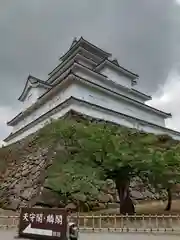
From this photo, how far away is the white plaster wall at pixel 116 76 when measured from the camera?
97.0 feet

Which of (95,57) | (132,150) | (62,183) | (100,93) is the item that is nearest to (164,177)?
(132,150)

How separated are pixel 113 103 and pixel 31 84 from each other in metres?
11.1

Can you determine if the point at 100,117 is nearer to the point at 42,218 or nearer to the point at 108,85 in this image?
the point at 108,85

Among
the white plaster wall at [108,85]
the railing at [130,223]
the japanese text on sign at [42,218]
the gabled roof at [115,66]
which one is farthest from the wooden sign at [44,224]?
the gabled roof at [115,66]

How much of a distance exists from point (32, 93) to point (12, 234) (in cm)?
2361

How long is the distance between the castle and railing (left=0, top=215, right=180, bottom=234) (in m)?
13.8

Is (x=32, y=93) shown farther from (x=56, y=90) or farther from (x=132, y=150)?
(x=132, y=150)

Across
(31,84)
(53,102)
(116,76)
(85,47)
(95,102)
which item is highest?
(85,47)

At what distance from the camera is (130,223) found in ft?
25.6

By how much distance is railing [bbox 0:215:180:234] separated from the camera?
746 centimetres

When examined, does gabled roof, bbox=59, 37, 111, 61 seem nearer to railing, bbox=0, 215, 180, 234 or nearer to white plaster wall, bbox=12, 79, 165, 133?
white plaster wall, bbox=12, 79, 165, 133

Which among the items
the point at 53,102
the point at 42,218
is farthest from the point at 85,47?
the point at 42,218

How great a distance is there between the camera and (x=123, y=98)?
26000 millimetres

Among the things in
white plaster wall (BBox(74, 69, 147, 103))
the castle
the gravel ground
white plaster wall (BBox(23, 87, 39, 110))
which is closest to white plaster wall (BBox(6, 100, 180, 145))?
the castle
